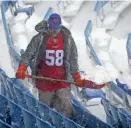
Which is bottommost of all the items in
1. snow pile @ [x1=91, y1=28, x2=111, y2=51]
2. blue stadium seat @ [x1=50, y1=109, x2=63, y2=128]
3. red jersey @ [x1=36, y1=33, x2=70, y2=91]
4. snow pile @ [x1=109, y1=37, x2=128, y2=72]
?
snow pile @ [x1=109, y1=37, x2=128, y2=72]

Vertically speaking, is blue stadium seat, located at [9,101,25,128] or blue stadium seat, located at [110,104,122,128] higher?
blue stadium seat, located at [9,101,25,128]

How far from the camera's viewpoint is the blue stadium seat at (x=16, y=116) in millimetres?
6416

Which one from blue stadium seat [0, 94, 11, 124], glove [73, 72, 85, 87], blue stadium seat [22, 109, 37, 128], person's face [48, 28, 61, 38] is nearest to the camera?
blue stadium seat [22, 109, 37, 128]

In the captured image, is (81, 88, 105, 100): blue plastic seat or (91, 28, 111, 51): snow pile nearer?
(81, 88, 105, 100): blue plastic seat

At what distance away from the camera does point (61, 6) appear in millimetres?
13945

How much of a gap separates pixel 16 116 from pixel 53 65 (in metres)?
1.08

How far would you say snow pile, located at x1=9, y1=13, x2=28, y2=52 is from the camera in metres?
10.8

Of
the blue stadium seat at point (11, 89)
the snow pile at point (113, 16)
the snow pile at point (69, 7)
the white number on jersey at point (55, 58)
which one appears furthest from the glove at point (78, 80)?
the snow pile at point (113, 16)

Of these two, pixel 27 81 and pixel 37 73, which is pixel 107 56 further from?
pixel 37 73

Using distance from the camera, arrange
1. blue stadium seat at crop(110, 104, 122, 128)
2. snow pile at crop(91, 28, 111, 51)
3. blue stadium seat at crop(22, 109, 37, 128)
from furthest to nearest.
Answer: snow pile at crop(91, 28, 111, 51) → blue stadium seat at crop(110, 104, 122, 128) → blue stadium seat at crop(22, 109, 37, 128)

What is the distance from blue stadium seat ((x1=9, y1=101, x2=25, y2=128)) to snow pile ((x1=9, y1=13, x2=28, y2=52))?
407 cm

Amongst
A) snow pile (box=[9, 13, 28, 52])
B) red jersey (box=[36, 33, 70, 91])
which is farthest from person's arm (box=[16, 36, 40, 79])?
snow pile (box=[9, 13, 28, 52])

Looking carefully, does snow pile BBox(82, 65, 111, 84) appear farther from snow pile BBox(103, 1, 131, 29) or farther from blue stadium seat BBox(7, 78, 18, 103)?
snow pile BBox(103, 1, 131, 29)

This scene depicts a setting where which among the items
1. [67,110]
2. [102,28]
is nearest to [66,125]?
[67,110]
